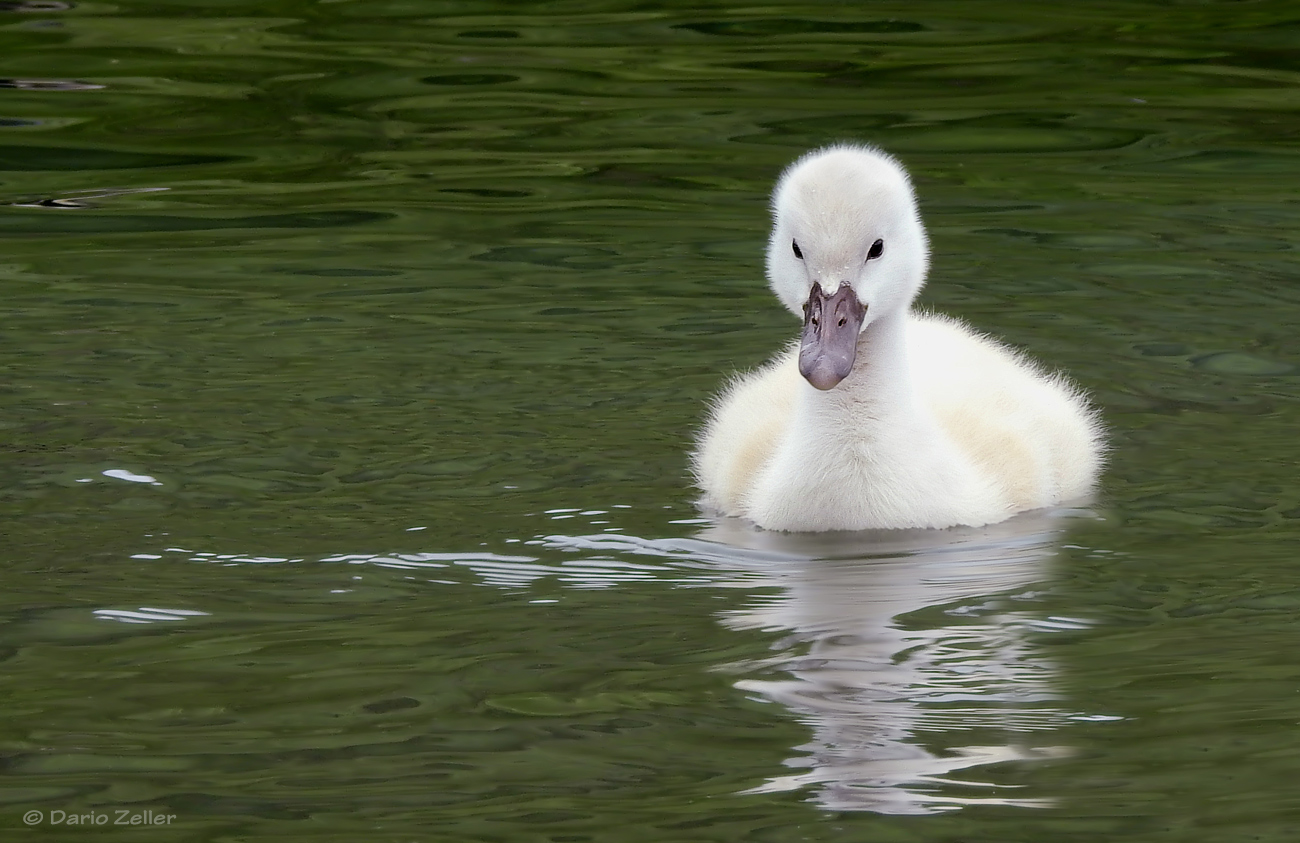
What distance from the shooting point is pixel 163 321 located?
8.22 m

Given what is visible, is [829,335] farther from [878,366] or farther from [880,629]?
[880,629]

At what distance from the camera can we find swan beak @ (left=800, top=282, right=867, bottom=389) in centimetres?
563

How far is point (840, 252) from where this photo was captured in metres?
5.82

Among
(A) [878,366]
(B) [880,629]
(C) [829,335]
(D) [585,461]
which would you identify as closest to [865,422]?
(A) [878,366]

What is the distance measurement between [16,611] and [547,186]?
19.5 ft

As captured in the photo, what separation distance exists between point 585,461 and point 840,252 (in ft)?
3.67

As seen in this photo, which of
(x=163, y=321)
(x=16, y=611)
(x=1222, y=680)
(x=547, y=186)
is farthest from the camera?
(x=547, y=186)

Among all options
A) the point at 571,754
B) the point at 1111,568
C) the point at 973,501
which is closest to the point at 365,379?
the point at 973,501

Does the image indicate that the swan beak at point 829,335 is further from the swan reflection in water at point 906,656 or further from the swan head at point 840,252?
the swan reflection in water at point 906,656

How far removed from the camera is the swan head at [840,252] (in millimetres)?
5762

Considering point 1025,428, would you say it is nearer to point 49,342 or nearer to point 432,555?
point 432,555

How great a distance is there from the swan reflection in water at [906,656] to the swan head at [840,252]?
484mm

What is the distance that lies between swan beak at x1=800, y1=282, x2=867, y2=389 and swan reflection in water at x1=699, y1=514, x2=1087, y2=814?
0.46m

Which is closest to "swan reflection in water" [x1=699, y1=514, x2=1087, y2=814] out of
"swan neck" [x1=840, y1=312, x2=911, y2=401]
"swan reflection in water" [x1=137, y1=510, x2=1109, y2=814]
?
"swan reflection in water" [x1=137, y1=510, x2=1109, y2=814]
